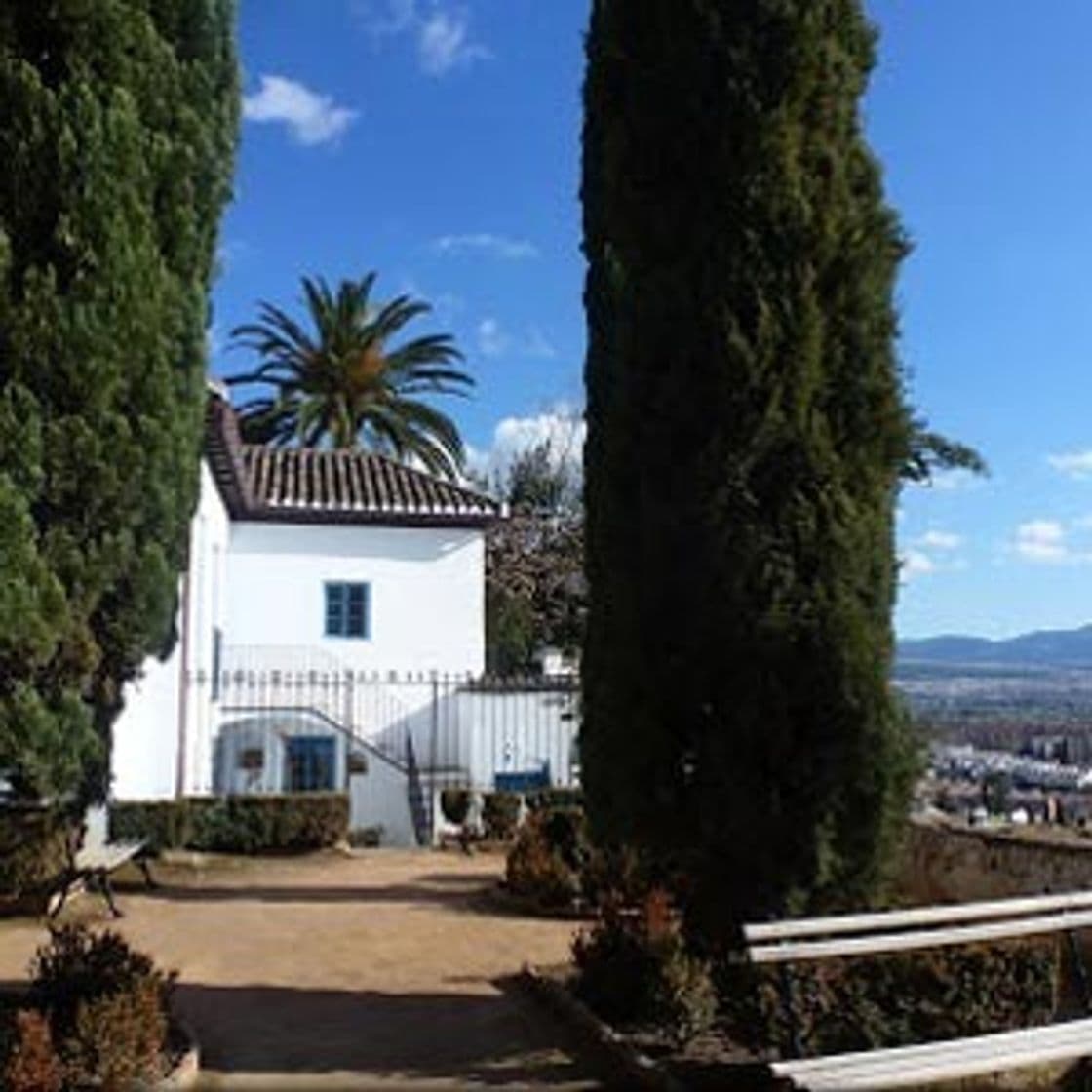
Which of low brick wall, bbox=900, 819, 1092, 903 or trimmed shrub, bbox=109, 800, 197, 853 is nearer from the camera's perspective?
low brick wall, bbox=900, 819, 1092, 903

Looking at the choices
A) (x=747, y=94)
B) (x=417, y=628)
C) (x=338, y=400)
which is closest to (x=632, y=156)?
(x=747, y=94)

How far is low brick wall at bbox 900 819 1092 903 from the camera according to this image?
12320mm

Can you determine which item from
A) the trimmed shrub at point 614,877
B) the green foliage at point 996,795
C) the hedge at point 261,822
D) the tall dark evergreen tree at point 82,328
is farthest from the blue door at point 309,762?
the tall dark evergreen tree at point 82,328

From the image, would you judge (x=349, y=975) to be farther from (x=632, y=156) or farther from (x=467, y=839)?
(x=467, y=839)

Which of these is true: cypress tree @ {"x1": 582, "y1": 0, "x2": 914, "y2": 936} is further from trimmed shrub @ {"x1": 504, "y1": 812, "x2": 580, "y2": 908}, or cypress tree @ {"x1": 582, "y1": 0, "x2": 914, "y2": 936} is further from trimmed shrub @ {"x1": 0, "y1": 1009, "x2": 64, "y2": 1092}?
trimmed shrub @ {"x1": 504, "y1": 812, "x2": 580, "y2": 908}

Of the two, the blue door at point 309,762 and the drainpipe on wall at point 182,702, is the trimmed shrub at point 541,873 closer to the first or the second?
the drainpipe on wall at point 182,702

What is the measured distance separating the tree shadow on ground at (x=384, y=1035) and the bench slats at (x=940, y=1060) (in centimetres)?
198

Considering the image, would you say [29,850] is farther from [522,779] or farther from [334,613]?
[334,613]

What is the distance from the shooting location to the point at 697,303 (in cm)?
994

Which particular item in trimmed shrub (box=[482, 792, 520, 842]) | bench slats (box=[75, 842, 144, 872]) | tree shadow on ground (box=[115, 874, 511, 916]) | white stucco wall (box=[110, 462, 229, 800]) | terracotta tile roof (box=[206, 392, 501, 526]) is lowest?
tree shadow on ground (box=[115, 874, 511, 916])

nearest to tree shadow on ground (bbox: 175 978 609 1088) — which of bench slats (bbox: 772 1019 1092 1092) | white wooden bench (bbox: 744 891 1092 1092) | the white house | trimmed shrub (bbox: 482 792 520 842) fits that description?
white wooden bench (bbox: 744 891 1092 1092)

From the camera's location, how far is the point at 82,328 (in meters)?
8.94

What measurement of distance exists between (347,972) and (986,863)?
5698mm

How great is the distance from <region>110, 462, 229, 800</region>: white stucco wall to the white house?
0.13 metres
